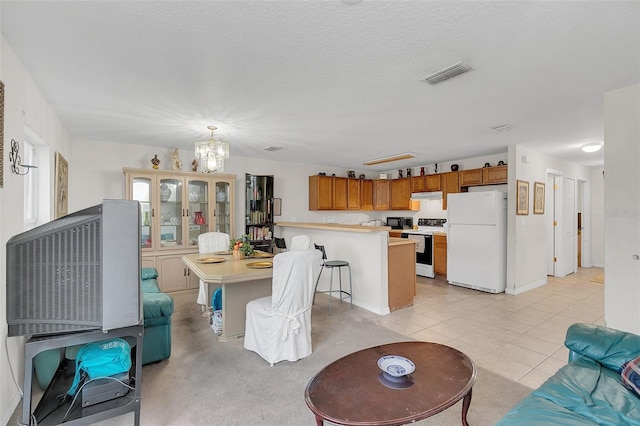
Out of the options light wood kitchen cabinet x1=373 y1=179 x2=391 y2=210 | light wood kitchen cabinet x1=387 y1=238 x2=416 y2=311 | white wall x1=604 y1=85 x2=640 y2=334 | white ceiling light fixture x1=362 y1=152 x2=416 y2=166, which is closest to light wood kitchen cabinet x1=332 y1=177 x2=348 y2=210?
white ceiling light fixture x1=362 y1=152 x2=416 y2=166

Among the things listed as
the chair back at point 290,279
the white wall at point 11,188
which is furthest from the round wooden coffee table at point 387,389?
the white wall at point 11,188

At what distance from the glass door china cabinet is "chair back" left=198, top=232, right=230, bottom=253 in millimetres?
727

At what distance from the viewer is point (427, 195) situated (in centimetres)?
630

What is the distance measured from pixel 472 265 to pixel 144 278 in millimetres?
4829

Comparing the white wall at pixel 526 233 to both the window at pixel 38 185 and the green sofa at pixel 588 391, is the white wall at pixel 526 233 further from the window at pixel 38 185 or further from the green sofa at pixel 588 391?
the window at pixel 38 185

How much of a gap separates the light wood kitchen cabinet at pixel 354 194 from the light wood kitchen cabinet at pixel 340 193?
89 mm

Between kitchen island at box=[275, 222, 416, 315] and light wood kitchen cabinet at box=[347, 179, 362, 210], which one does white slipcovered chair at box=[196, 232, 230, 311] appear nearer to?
kitchen island at box=[275, 222, 416, 315]

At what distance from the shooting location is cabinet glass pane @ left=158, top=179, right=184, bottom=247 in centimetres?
459

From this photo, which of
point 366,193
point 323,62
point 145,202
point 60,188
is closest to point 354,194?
point 366,193

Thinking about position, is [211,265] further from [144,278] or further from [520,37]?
[520,37]

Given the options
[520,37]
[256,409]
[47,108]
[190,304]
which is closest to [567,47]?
[520,37]

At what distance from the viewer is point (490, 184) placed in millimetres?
5305

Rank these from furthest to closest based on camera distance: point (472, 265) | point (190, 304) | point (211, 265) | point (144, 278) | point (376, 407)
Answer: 1. point (472, 265)
2. point (190, 304)
3. point (144, 278)
4. point (211, 265)
5. point (376, 407)

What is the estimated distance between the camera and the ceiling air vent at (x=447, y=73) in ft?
6.94
